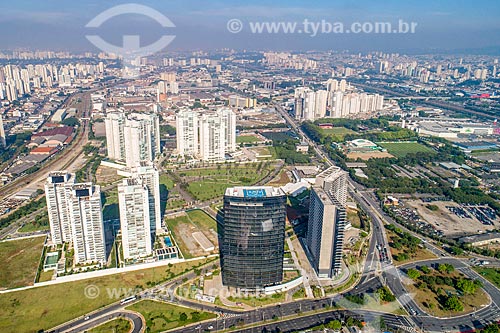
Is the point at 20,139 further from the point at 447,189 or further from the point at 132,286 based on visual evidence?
the point at 447,189

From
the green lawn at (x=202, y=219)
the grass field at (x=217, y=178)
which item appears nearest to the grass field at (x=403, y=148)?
the grass field at (x=217, y=178)

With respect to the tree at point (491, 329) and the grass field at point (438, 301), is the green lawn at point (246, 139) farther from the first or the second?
the tree at point (491, 329)

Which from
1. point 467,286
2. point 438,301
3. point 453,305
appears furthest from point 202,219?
point 467,286

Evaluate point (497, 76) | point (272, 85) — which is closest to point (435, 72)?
point (497, 76)

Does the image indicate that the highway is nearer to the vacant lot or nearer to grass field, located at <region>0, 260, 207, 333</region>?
grass field, located at <region>0, 260, 207, 333</region>

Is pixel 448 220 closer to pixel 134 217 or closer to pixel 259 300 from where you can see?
pixel 259 300

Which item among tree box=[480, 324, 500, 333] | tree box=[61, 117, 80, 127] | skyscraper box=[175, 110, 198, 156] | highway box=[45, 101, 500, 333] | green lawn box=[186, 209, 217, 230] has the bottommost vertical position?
highway box=[45, 101, 500, 333]

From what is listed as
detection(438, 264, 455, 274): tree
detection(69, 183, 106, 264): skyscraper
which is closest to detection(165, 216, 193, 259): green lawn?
detection(69, 183, 106, 264): skyscraper

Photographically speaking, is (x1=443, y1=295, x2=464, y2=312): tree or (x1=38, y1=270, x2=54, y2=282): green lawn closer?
(x1=443, y1=295, x2=464, y2=312): tree
